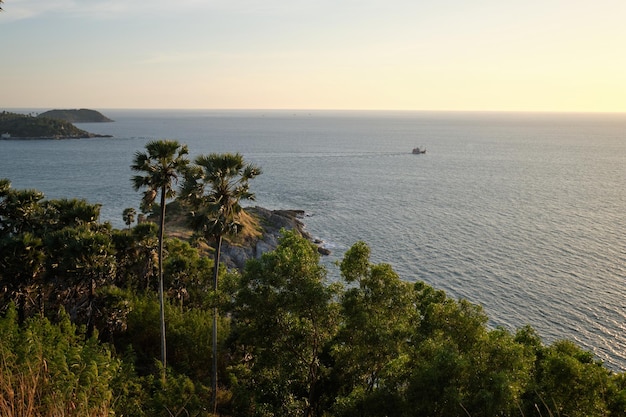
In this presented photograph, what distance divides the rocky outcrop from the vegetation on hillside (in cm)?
2682

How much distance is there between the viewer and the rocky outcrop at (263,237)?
6375 centimetres

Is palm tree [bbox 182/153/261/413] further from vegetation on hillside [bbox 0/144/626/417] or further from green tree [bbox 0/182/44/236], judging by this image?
green tree [bbox 0/182/44/236]

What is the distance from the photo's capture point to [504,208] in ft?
317

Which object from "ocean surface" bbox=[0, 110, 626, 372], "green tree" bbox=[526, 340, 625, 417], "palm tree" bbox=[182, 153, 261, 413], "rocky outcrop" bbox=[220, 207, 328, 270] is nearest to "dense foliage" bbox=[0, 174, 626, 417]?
"green tree" bbox=[526, 340, 625, 417]

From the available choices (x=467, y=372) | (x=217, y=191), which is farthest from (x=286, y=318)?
(x=217, y=191)

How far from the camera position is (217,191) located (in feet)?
83.4

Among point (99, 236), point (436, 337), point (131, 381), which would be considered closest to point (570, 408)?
point (436, 337)

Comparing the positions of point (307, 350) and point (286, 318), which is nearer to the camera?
point (286, 318)

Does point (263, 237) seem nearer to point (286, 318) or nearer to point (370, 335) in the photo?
point (286, 318)

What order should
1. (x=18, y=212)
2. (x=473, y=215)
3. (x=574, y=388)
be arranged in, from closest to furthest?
(x=574, y=388) < (x=18, y=212) < (x=473, y=215)

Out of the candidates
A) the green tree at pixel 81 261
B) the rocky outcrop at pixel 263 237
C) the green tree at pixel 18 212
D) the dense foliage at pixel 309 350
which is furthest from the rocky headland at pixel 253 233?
the dense foliage at pixel 309 350

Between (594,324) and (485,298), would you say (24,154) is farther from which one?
(594,324)

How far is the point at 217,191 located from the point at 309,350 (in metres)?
10.5

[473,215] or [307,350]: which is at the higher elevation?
[307,350]
